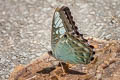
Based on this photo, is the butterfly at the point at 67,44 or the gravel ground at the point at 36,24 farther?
the gravel ground at the point at 36,24

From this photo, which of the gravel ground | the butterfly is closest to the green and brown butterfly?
the butterfly

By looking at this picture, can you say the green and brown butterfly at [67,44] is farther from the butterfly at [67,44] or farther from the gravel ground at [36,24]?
the gravel ground at [36,24]

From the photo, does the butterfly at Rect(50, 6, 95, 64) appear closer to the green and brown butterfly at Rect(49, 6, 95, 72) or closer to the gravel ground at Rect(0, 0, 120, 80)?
the green and brown butterfly at Rect(49, 6, 95, 72)

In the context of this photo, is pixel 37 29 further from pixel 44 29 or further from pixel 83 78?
pixel 83 78

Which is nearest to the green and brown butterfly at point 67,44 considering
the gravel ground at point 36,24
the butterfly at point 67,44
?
the butterfly at point 67,44

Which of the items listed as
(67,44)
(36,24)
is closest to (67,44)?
(67,44)

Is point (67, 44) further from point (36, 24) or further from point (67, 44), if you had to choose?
point (36, 24)
